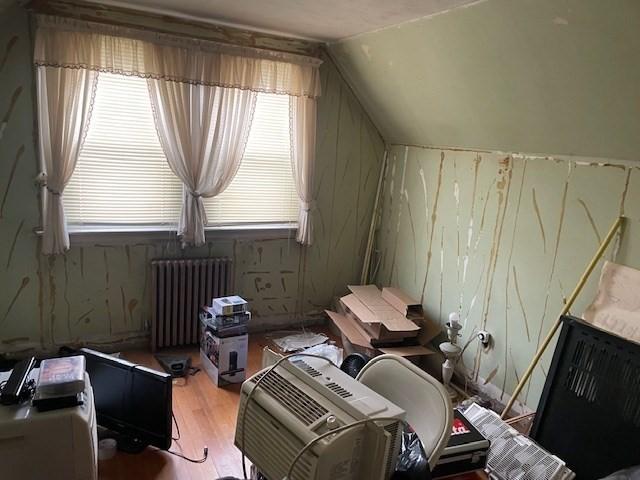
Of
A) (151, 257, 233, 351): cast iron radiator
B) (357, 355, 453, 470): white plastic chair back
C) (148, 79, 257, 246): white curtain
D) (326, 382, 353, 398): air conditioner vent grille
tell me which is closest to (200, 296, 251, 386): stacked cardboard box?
(151, 257, 233, 351): cast iron radiator

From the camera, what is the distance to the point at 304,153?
3.83 meters

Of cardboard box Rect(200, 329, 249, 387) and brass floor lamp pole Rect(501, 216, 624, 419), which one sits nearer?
brass floor lamp pole Rect(501, 216, 624, 419)

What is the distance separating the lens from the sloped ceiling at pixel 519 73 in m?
2.05

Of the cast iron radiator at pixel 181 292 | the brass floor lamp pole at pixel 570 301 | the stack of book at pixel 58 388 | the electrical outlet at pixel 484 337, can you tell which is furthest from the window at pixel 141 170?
the brass floor lamp pole at pixel 570 301

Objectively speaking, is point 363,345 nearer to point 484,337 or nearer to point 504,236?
point 484,337

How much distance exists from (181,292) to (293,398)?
243 centimetres

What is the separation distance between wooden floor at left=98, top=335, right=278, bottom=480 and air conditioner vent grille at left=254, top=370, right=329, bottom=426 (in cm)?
125

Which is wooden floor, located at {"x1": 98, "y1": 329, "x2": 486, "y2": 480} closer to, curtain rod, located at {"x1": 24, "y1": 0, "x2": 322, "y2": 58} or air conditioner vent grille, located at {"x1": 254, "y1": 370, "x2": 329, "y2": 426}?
air conditioner vent grille, located at {"x1": 254, "y1": 370, "x2": 329, "y2": 426}

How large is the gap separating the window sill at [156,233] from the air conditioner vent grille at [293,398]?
7.63ft

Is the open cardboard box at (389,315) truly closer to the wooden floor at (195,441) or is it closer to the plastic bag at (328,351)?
the plastic bag at (328,351)

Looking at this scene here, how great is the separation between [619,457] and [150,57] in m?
3.50

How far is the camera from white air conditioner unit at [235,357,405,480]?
1222mm

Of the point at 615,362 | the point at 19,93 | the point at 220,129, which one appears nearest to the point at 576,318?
the point at 615,362

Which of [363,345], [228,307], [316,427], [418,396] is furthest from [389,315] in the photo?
[316,427]
